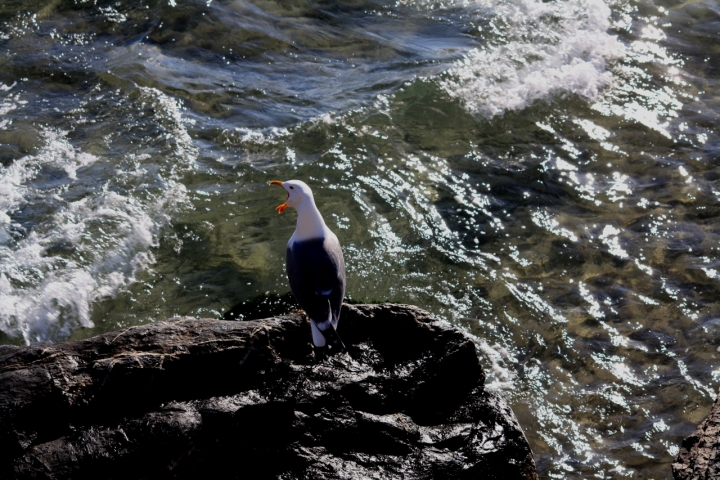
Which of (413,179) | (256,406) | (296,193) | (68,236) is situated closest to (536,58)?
(413,179)

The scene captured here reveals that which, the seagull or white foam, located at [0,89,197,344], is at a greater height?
the seagull

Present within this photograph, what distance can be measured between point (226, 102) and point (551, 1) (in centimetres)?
566

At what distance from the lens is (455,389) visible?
145 inches

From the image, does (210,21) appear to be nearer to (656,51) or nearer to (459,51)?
(459,51)

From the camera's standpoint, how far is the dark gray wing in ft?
11.9

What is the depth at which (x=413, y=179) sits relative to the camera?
7520 millimetres

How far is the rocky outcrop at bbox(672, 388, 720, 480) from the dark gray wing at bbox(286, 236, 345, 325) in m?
1.68

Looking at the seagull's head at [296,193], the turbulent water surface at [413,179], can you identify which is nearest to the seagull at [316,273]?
the seagull's head at [296,193]

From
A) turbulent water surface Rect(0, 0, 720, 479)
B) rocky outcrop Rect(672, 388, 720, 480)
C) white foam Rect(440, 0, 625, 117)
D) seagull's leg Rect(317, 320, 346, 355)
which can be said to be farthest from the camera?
white foam Rect(440, 0, 625, 117)

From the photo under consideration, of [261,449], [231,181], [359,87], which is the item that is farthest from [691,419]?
[359,87]

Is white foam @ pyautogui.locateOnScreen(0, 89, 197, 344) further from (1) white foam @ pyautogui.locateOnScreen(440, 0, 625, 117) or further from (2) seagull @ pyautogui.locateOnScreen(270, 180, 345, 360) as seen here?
(1) white foam @ pyautogui.locateOnScreen(440, 0, 625, 117)

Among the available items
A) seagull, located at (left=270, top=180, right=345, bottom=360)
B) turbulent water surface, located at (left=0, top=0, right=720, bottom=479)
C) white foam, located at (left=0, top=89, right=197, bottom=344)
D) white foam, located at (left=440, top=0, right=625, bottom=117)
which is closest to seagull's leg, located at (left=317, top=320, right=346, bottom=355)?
seagull, located at (left=270, top=180, right=345, bottom=360)

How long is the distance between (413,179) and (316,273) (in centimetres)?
377

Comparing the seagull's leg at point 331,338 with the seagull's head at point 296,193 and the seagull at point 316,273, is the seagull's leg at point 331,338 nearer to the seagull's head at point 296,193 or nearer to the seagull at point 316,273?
→ the seagull at point 316,273
